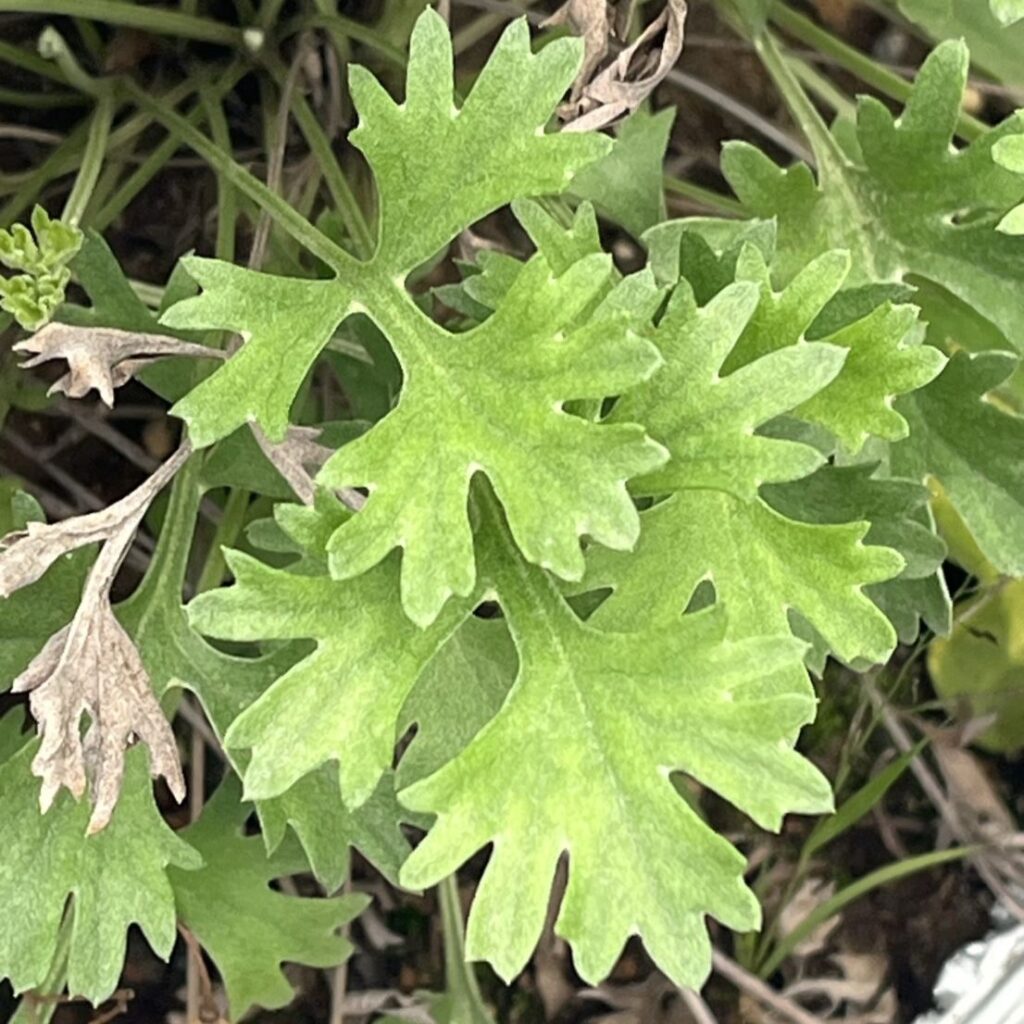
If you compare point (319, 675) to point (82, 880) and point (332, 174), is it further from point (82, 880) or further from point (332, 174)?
point (332, 174)

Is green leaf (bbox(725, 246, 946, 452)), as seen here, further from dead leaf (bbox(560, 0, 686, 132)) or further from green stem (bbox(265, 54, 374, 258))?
green stem (bbox(265, 54, 374, 258))

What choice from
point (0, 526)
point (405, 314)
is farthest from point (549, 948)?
point (405, 314)

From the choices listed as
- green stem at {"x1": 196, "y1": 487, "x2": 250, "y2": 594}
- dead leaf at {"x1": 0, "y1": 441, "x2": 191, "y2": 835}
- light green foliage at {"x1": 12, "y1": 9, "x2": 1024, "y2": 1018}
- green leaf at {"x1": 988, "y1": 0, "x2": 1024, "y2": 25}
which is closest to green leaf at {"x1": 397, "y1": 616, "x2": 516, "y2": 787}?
light green foliage at {"x1": 12, "y1": 9, "x2": 1024, "y2": 1018}

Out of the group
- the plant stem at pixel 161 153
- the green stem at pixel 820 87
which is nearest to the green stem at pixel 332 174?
the plant stem at pixel 161 153

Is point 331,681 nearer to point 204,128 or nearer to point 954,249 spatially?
point 954,249

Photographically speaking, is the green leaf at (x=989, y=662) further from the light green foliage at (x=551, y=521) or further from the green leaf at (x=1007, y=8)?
the green leaf at (x=1007, y=8)

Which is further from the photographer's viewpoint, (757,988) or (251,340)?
(757,988)

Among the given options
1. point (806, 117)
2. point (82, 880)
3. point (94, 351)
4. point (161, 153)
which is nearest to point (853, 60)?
point (806, 117)
